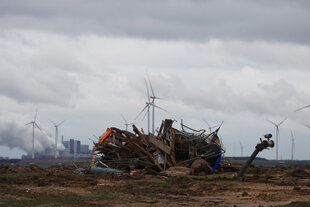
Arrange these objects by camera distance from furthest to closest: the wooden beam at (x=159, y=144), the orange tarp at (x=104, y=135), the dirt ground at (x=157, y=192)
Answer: the orange tarp at (x=104, y=135) → the wooden beam at (x=159, y=144) → the dirt ground at (x=157, y=192)

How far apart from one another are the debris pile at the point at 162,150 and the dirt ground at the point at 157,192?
3696 millimetres

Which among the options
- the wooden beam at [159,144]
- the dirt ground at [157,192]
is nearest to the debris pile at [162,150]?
the wooden beam at [159,144]

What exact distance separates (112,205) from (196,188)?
6634 millimetres

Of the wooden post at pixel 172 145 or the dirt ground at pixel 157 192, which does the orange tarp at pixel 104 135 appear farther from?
the dirt ground at pixel 157 192

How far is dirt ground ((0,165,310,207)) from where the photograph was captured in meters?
18.8

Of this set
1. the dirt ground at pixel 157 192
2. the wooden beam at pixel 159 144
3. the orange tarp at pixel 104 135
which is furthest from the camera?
the orange tarp at pixel 104 135

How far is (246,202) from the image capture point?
1873cm

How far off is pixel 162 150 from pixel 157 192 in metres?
11.1

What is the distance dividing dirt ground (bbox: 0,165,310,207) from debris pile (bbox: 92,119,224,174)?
370 centimetres

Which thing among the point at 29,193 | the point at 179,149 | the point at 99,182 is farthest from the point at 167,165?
the point at 29,193

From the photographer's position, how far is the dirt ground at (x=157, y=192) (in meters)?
18.8

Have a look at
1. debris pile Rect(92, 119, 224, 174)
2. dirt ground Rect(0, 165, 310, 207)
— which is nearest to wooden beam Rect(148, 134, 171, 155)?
debris pile Rect(92, 119, 224, 174)

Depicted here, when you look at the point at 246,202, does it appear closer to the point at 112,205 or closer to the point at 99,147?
the point at 112,205

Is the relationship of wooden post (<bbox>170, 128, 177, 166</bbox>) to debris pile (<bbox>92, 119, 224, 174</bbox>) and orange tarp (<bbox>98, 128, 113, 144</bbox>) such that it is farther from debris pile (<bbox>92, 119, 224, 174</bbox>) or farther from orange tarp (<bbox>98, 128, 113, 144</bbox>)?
orange tarp (<bbox>98, 128, 113, 144</bbox>)
